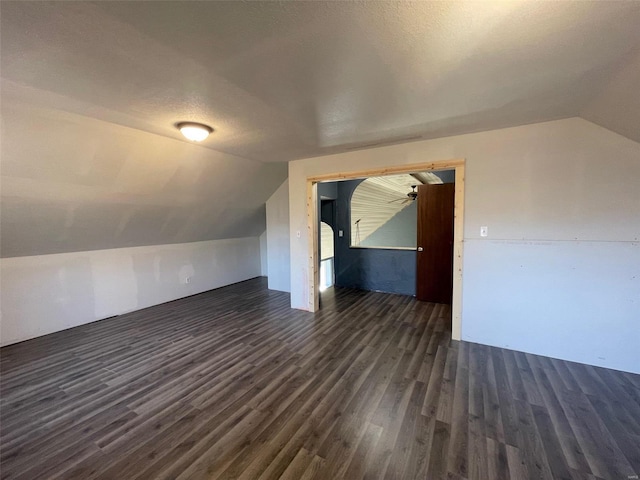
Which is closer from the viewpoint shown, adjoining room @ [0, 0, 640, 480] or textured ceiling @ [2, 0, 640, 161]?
textured ceiling @ [2, 0, 640, 161]

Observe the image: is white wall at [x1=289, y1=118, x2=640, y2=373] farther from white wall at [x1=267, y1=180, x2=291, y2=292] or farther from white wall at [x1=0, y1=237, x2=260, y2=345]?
white wall at [x1=0, y1=237, x2=260, y2=345]

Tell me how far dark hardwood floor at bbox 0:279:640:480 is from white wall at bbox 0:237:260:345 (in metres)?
0.39

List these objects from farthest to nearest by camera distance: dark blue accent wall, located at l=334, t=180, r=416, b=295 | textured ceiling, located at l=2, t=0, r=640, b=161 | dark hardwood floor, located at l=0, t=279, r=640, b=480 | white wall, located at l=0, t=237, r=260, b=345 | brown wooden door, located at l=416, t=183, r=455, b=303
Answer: dark blue accent wall, located at l=334, t=180, r=416, b=295, brown wooden door, located at l=416, t=183, r=455, b=303, white wall, located at l=0, t=237, r=260, b=345, dark hardwood floor, located at l=0, t=279, r=640, b=480, textured ceiling, located at l=2, t=0, r=640, b=161

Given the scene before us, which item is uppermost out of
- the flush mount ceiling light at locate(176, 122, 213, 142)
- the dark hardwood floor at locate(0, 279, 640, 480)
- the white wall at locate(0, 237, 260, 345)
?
the flush mount ceiling light at locate(176, 122, 213, 142)

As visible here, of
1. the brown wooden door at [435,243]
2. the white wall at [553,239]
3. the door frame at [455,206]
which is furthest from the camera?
the brown wooden door at [435,243]

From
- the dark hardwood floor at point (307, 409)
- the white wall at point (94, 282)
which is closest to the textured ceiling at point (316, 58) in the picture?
the dark hardwood floor at point (307, 409)

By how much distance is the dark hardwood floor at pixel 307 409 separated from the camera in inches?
66.1

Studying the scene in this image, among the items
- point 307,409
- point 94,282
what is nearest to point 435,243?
point 307,409

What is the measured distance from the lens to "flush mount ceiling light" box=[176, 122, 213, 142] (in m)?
2.62

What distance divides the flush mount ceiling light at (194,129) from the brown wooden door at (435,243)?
3.72 meters

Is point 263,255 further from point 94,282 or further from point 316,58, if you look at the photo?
point 316,58

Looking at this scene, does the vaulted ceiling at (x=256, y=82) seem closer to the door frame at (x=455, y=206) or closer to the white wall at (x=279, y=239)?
the door frame at (x=455, y=206)

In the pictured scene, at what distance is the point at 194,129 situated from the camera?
2.64 meters

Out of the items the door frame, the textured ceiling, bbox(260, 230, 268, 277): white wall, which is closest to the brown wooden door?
the door frame
